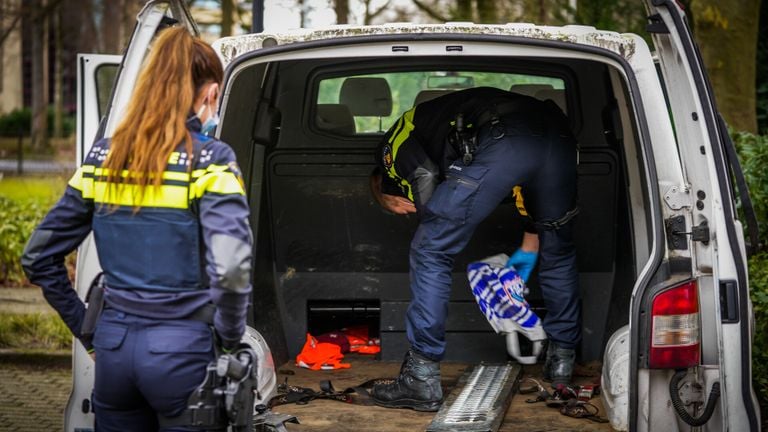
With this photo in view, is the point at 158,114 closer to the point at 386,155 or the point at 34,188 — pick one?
the point at 386,155

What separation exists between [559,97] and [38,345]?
14.2ft

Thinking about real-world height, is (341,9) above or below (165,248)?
above

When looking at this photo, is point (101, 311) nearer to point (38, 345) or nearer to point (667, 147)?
point (667, 147)

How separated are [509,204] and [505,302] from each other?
0.56 m

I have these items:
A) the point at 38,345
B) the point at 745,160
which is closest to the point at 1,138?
the point at 38,345

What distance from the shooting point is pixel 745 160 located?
23.5 feet

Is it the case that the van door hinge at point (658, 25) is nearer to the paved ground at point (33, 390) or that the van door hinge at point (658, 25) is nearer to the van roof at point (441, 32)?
the van roof at point (441, 32)

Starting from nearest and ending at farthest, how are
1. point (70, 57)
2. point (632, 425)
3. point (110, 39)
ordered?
1. point (632, 425)
2. point (110, 39)
3. point (70, 57)

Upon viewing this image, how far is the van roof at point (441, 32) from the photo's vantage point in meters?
4.02

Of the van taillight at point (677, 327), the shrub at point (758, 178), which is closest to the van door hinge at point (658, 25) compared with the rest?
the van taillight at point (677, 327)

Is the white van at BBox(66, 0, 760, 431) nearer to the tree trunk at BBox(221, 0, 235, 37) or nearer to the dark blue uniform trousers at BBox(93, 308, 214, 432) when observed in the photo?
the dark blue uniform trousers at BBox(93, 308, 214, 432)

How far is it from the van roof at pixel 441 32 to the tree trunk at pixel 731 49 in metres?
5.09

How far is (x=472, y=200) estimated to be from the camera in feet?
15.7

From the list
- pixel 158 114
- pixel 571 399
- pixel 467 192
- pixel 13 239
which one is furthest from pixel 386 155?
pixel 13 239
